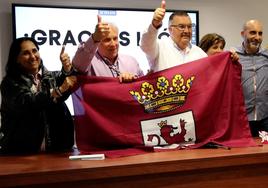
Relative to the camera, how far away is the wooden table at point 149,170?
1529 mm

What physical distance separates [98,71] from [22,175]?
0.74 metres

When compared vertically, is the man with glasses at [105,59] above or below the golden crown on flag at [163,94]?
above

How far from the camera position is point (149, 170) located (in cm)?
162

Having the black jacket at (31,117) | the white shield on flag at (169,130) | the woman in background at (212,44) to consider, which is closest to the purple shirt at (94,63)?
the black jacket at (31,117)

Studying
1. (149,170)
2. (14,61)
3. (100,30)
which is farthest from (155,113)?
(14,61)

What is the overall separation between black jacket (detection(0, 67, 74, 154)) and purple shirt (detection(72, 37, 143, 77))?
0.11 m

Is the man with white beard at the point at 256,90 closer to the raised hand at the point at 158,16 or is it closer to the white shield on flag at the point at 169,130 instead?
the white shield on flag at the point at 169,130

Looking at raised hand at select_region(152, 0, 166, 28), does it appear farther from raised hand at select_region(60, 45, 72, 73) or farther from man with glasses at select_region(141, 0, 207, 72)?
raised hand at select_region(60, 45, 72, 73)

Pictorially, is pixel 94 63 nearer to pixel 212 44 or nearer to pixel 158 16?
pixel 158 16

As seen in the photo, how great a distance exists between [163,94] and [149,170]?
482 mm

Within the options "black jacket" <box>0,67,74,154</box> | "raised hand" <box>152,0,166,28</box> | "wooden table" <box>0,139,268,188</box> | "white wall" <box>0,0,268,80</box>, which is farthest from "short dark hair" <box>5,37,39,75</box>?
"white wall" <box>0,0,268,80</box>

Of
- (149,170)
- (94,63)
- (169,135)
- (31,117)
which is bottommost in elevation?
(149,170)

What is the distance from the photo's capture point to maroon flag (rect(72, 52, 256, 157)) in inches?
76.0

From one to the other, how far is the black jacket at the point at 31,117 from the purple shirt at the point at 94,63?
0.37ft
